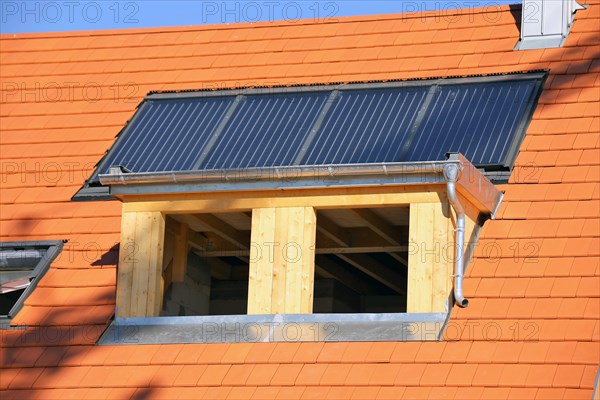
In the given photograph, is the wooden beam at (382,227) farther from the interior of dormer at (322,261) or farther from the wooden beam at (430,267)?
the wooden beam at (430,267)

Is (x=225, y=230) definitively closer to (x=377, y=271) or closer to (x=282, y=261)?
(x=282, y=261)

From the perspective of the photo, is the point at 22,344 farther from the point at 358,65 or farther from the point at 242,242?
the point at 358,65

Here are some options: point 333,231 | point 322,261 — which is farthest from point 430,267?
point 322,261

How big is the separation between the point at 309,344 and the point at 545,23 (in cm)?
562

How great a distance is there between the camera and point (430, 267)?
13102mm

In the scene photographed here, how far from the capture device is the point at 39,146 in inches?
664

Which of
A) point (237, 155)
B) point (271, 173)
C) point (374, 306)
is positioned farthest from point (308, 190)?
point (374, 306)

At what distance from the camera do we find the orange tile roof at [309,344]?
1238 centimetres

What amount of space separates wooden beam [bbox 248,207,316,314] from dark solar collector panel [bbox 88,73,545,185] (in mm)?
668

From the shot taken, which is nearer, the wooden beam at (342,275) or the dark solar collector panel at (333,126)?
the dark solar collector panel at (333,126)

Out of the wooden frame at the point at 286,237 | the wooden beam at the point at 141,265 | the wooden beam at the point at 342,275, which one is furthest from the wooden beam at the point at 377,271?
the wooden beam at the point at 141,265

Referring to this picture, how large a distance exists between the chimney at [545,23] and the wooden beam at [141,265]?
5.12 m

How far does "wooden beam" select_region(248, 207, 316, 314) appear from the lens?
13469 millimetres

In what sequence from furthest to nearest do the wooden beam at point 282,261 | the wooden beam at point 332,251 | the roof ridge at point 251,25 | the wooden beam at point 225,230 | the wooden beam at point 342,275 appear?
the roof ridge at point 251,25
the wooden beam at point 342,275
the wooden beam at point 332,251
the wooden beam at point 225,230
the wooden beam at point 282,261
